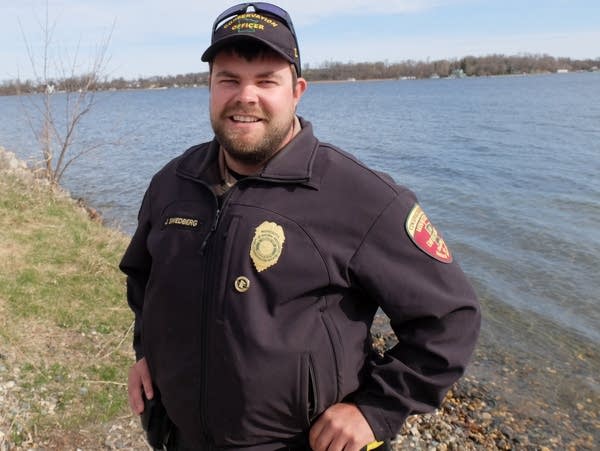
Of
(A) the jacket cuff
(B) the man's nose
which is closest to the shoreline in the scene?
(A) the jacket cuff

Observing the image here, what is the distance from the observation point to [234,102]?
2.20 m

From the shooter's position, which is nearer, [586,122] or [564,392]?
[564,392]

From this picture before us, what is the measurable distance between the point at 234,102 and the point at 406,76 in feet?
555

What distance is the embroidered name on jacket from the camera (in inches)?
87.2

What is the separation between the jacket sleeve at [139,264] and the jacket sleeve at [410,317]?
3.67 feet

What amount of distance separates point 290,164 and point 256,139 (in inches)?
7.9

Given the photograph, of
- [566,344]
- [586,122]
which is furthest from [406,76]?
[566,344]

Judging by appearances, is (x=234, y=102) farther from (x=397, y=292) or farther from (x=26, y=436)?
(x=26, y=436)

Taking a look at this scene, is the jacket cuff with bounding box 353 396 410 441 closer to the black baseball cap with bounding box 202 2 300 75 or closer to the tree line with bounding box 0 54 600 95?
the black baseball cap with bounding box 202 2 300 75

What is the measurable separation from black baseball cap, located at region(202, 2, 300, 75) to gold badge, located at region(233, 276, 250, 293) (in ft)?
2.91

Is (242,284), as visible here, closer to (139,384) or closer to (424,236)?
(424,236)

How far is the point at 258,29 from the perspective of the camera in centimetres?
212

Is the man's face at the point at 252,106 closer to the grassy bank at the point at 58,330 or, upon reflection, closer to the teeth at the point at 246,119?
the teeth at the point at 246,119

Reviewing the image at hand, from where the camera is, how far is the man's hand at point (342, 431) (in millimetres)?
2004
